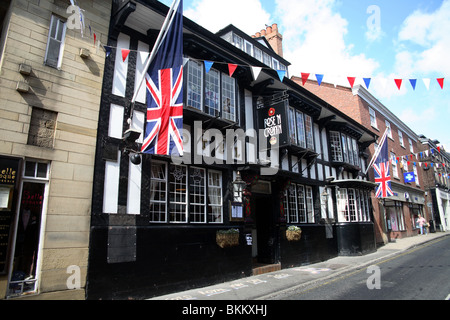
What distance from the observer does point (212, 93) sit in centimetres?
1015

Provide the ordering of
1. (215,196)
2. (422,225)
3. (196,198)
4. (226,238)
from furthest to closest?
(422,225) → (215,196) → (196,198) → (226,238)

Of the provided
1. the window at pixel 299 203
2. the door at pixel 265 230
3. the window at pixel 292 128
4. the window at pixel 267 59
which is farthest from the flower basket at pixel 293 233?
the window at pixel 267 59

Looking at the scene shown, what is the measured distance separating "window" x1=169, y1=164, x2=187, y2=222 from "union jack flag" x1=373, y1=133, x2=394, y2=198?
50.9 feet

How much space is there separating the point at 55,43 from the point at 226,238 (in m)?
Result: 7.41

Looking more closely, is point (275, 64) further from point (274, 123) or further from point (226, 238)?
point (226, 238)

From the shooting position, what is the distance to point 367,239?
16734mm

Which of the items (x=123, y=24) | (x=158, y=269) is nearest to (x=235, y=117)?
(x=123, y=24)

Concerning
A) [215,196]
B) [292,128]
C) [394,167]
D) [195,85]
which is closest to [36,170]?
[195,85]

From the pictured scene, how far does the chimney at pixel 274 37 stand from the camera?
65.4 ft

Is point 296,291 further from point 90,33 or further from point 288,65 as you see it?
point 288,65

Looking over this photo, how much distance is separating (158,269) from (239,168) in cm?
467

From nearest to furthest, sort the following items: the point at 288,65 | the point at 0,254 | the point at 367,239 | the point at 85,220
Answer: the point at 0,254 < the point at 85,220 < the point at 367,239 < the point at 288,65

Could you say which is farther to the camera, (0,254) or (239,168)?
(239,168)

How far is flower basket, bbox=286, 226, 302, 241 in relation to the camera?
40.5 ft
